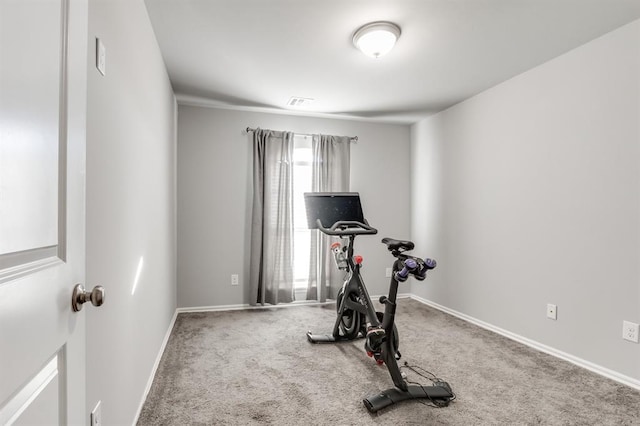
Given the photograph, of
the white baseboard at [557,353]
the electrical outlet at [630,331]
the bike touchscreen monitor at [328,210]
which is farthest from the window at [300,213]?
the electrical outlet at [630,331]

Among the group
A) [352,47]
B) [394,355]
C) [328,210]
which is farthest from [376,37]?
[394,355]

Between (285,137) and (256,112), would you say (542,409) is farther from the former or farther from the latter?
(256,112)

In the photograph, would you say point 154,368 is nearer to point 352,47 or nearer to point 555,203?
point 352,47

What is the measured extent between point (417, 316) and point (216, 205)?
2622mm

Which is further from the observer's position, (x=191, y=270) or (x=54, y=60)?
(x=191, y=270)

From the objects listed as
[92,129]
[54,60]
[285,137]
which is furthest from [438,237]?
[54,60]

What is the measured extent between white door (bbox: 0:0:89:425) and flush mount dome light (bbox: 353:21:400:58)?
1877 millimetres

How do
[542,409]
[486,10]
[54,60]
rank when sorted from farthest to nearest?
[486,10], [542,409], [54,60]

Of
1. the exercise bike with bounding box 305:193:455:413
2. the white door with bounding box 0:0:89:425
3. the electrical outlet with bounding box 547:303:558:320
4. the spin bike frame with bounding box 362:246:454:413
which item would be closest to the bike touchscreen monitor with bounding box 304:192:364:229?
the exercise bike with bounding box 305:193:455:413

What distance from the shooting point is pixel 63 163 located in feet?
2.36

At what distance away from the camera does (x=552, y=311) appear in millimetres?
2812

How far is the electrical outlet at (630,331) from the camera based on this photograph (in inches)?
88.8

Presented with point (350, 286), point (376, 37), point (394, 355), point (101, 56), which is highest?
point (376, 37)

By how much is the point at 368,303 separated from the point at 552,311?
1.53m
